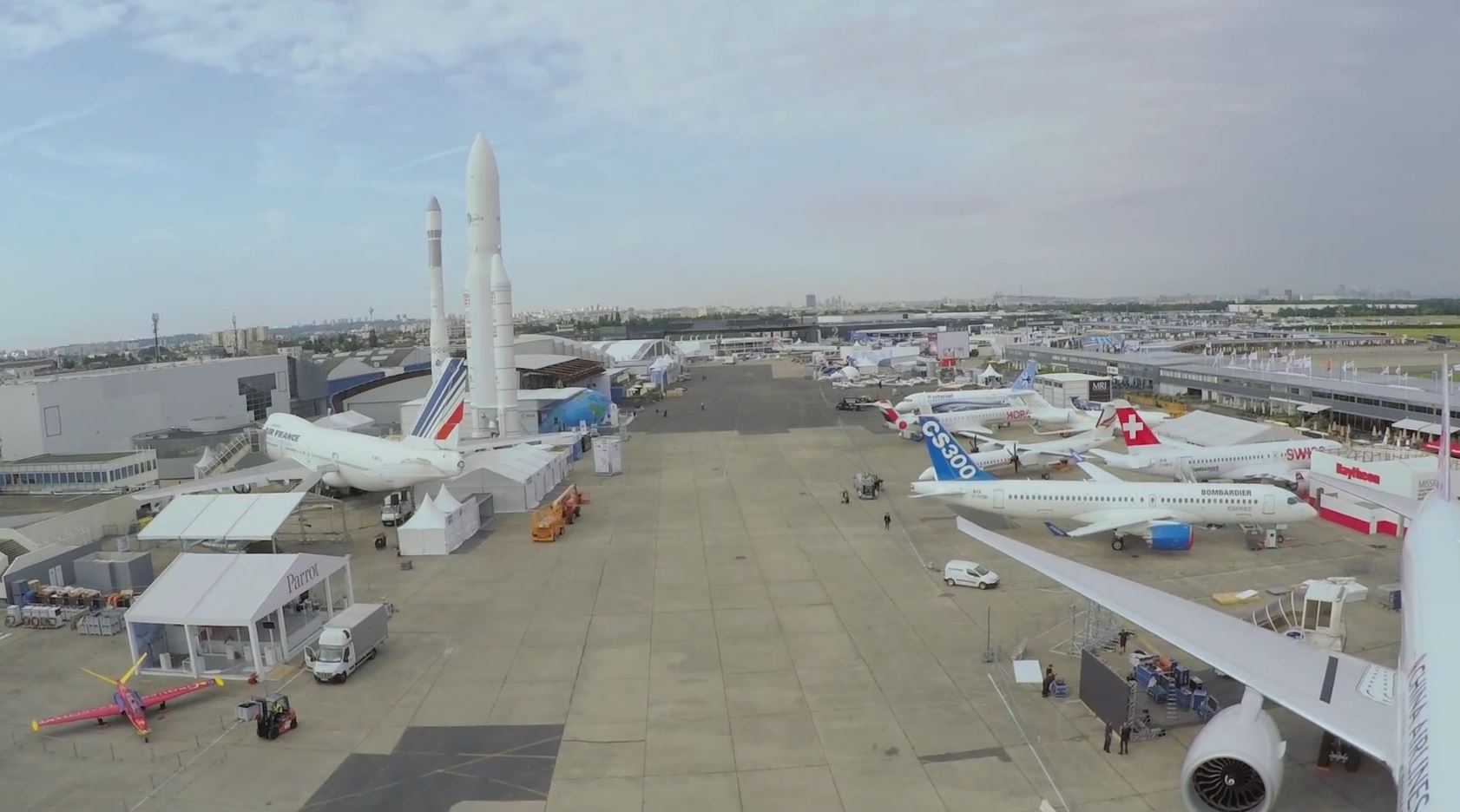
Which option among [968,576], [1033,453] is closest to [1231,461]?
[1033,453]

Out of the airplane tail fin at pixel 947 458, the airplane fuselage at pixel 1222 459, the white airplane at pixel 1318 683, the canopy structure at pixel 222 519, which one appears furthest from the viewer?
the airplane fuselage at pixel 1222 459

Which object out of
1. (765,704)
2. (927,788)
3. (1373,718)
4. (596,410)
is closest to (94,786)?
(765,704)

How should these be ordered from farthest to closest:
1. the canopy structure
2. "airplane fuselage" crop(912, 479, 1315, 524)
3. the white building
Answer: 1. the white building
2. "airplane fuselage" crop(912, 479, 1315, 524)
3. the canopy structure

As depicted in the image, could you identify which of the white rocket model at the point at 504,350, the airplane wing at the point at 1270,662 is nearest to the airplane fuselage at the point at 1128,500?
the airplane wing at the point at 1270,662

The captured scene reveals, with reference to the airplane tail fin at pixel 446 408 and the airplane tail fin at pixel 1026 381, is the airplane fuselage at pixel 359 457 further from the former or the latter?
the airplane tail fin at pixel 1026 381

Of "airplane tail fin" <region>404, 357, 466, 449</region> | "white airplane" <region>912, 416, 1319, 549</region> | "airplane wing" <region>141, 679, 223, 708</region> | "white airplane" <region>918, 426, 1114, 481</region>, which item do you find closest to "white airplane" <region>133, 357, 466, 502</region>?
"airplane tail fin" <region>404, 357, 466, 449</region>

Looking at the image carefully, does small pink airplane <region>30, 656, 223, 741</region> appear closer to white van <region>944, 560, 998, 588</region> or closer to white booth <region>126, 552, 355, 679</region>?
white booth <region>126, 552, 355, 679</region>

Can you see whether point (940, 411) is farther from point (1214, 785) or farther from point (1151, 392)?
point (1214, 785)
